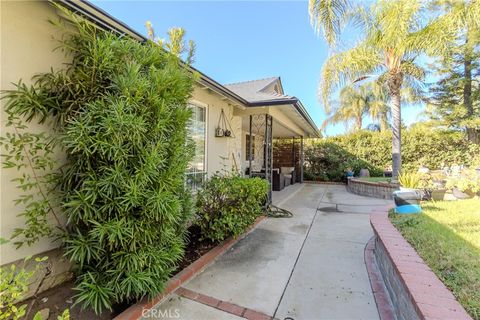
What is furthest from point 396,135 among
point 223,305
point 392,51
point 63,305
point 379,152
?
point 63,305

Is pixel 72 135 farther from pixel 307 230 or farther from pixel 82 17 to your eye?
pixel 307 230

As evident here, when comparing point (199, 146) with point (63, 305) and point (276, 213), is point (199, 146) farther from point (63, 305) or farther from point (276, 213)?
point (63, 305)

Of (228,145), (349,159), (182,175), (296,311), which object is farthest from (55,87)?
(349,159)

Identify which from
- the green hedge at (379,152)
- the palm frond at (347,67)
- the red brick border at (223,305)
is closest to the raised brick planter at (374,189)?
the green hedge at (379,152)

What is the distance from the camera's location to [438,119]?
14.4 m

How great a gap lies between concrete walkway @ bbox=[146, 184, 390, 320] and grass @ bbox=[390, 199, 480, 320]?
869 mm

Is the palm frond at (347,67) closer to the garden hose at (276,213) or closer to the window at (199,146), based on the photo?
the garden hose at (276,213)

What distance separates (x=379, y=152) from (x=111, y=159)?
15.5 metres

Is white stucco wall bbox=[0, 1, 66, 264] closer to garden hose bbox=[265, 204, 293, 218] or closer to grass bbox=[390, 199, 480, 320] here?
grass bbox=[390, 199, 480, 320]

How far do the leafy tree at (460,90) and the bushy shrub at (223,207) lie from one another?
44.3 ft

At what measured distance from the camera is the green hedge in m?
12.9

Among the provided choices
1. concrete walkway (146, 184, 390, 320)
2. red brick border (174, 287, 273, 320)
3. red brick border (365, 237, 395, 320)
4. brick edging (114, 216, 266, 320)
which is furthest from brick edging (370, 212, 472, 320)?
brick edging (114, 216, 266, 320)

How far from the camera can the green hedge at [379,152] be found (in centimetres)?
1290

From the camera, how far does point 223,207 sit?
463 cm
